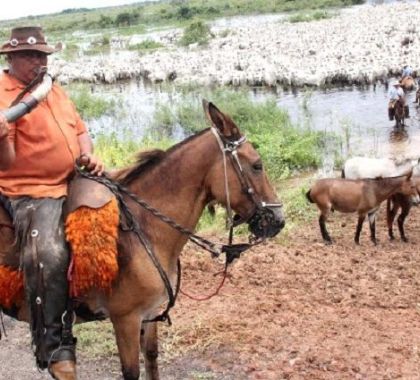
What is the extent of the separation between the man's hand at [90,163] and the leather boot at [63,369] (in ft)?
4.81

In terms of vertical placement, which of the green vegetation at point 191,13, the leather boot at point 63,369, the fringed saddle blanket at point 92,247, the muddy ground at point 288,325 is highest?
the fringed saddle blanket at point 92,247

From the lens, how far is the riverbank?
34.1 m

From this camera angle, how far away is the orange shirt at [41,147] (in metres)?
4.77

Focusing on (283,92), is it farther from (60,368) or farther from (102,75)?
(60,368)

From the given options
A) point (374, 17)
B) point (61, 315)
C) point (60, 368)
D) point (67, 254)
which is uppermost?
point (67, 254)

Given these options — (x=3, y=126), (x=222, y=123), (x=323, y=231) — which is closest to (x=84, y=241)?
(x=3, y=126)

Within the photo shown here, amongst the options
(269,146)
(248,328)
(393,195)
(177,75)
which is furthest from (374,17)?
(248,328)

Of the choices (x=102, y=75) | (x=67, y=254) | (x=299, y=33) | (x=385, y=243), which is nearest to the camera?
(x=67, y=254)

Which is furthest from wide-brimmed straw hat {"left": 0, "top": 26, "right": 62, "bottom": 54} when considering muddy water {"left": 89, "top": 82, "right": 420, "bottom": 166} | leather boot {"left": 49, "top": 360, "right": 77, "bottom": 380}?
muddy water {"left": 89, "top": 82, "right": 420, "bottom": 166}

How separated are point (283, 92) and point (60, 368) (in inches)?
1124

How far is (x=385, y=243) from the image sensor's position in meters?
12.0

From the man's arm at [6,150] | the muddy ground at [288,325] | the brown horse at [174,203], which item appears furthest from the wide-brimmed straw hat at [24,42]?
the muddy ground at [288,325]

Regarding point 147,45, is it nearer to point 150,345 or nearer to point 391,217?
point 391,217

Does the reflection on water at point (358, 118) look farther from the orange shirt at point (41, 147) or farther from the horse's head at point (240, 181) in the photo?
the orange shirt at point (41, 147)
